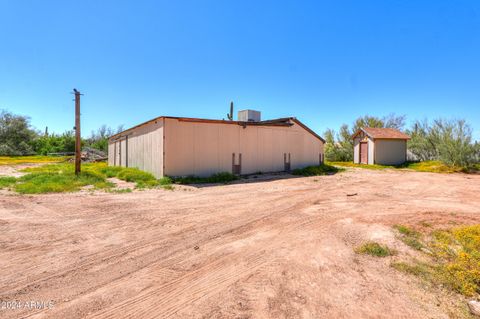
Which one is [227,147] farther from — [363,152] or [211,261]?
[363,152]

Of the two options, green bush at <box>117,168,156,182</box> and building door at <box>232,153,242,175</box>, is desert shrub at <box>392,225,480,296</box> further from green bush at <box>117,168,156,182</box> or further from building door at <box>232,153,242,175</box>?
green bush at <box>117,168,156,182</box>

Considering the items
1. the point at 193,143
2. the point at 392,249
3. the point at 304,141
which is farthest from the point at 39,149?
the point at 392,249

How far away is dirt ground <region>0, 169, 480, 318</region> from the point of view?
2500mm

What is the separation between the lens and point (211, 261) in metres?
3.51

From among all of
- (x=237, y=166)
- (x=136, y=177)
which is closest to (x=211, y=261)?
(x=136, y=177)

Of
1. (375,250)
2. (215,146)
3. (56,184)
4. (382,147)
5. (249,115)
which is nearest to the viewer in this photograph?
(375,250)

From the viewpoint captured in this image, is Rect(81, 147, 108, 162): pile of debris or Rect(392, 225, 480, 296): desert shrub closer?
Rect(392, 225, 480, 296): desert shrub

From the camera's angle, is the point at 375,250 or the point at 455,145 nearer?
the point at 375,250

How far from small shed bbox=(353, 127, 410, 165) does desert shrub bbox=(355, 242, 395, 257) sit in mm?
20004

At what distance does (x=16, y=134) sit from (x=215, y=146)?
128ft

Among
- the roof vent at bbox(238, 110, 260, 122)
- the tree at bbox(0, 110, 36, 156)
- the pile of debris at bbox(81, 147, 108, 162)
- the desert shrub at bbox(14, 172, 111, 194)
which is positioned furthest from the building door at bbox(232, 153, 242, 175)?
the tree at bbox(0, 110, 36, 156)

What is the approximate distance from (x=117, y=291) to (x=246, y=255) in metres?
1.75

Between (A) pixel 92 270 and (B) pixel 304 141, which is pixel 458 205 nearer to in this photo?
(A) pixel 92 270

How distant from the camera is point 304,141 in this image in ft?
58.9
